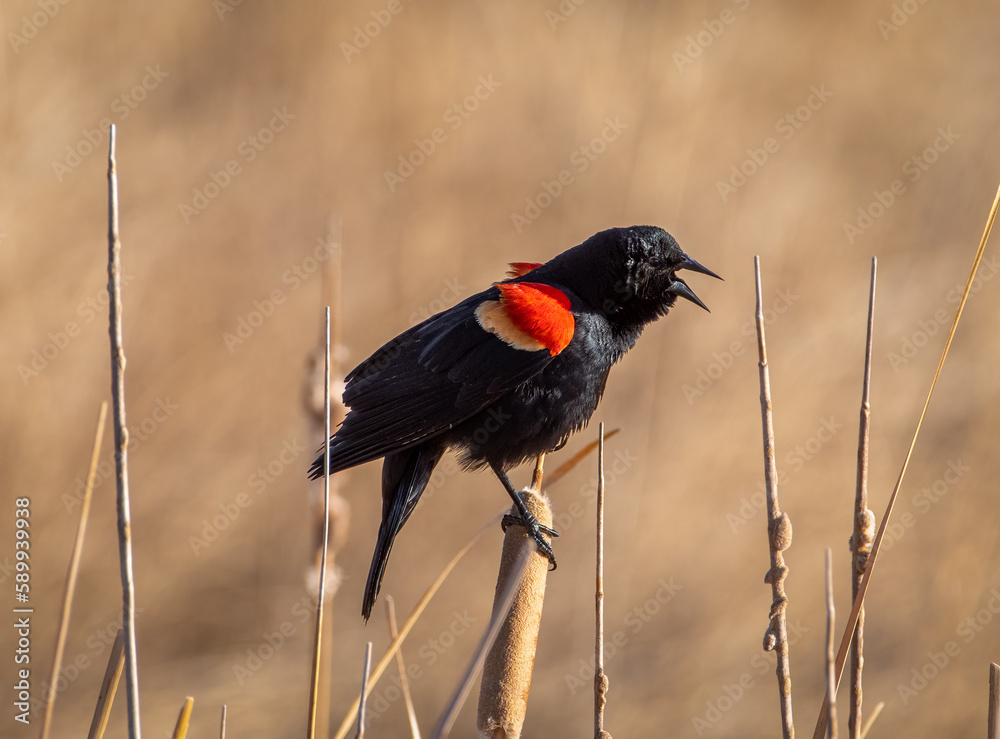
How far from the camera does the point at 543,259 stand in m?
4.34

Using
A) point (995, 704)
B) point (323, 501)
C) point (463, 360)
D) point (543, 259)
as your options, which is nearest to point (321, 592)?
point (323, 501)

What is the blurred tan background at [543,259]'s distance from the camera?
3834 millimetres

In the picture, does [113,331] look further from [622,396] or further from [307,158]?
[622,396]

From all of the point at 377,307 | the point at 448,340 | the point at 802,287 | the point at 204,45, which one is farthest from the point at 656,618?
the point at 204,45

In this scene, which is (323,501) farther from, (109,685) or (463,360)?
(463,360)

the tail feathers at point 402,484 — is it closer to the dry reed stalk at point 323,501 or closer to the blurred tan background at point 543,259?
the dry reed stalk at point 323,501

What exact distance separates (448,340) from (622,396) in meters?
2.39

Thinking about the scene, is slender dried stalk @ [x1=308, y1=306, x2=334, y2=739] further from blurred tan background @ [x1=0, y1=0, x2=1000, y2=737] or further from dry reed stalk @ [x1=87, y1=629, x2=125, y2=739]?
blurred tan background @ [x1=0, y1=0, x2=1000, y2=737]

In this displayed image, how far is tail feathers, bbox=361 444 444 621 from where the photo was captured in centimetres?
182

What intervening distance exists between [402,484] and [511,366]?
0.38 meters

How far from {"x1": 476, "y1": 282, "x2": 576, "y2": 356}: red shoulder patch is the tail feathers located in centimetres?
32

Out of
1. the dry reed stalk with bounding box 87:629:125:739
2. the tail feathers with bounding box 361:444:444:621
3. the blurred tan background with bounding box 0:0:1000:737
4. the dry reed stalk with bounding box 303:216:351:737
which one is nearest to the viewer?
→ the dry reed stalk with bounding box 87:629:125:739

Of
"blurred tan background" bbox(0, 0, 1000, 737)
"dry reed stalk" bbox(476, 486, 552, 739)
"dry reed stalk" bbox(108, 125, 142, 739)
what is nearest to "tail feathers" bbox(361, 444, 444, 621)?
"dry reed stalk" bbox(476, 486, 552, 739)

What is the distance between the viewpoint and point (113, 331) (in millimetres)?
1047
